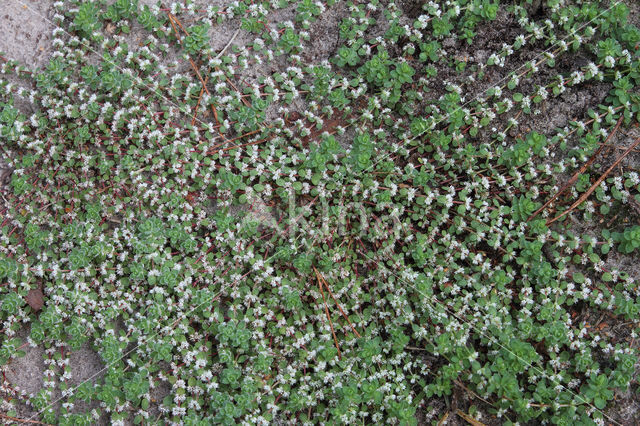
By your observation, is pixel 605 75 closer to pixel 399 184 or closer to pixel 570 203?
pixel 570 203

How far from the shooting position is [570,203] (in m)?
3.99

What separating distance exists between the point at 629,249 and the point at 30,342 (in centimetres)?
414

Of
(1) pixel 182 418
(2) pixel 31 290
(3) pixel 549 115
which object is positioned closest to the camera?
(1) pixel 182 418

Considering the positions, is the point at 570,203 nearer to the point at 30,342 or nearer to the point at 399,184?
the point at 399,184

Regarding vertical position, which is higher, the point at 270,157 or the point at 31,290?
the point at 270,157

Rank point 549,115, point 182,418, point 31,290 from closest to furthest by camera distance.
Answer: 1. point 182,418
2. point 31,290
3. point 549,115

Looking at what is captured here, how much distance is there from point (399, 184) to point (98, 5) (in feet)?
8.76

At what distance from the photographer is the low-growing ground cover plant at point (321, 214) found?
3.70m

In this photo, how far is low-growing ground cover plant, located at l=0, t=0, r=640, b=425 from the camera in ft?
12.1

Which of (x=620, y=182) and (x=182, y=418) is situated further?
(x=620, y=182)

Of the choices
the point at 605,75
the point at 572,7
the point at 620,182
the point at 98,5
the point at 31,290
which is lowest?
the point at 31,290

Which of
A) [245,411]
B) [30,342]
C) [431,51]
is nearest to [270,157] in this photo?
[431,51]

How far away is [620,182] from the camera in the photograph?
3898mm

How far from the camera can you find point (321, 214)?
13.1 feet
